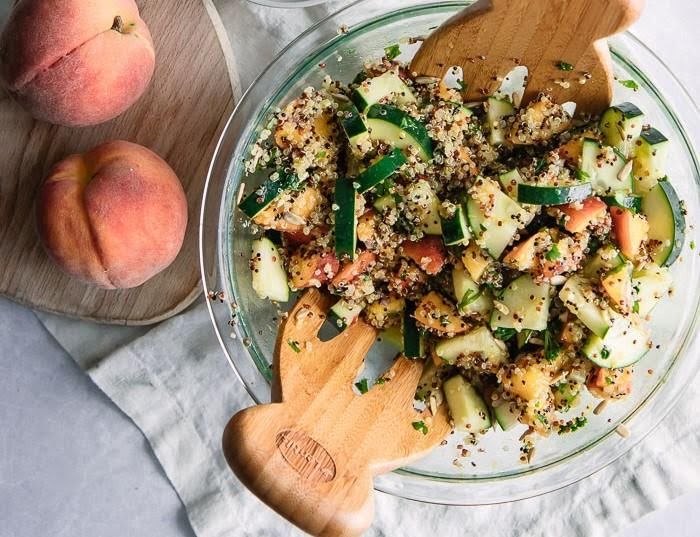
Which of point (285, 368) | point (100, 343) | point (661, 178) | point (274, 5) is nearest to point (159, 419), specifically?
point (100, 343)

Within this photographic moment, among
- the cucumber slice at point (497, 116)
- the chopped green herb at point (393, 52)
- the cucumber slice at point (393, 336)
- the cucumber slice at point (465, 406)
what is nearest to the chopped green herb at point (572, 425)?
the cucumber slice at point (465, 406)

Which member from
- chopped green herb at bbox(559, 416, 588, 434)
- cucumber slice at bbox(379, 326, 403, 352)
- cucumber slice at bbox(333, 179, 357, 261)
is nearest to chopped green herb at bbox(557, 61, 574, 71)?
cucumber slice at bbox(333, 179, 357, 261)

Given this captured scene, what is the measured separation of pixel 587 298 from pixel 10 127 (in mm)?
1313

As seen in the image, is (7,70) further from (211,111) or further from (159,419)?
(159,419)

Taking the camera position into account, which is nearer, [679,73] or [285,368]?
[285,368]

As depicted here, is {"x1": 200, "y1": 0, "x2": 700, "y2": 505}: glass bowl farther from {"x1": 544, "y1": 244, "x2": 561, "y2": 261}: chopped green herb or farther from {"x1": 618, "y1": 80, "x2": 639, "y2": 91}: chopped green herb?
{"x1": 544, "y1": 244, "x2": 561, "y2": 261}: chopped green herb

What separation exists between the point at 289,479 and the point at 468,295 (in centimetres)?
48

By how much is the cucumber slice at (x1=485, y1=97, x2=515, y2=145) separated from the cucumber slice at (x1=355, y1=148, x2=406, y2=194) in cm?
21

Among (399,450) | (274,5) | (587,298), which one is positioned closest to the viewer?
(587,298)

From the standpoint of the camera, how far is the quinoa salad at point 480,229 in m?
1.43

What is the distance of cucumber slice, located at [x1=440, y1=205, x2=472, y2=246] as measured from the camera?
141 cm

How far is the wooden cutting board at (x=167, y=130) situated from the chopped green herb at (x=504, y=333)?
27.5 inches

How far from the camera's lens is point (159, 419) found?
75.7 inches

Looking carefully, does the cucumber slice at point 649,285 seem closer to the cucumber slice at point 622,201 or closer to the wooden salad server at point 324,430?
the cucumber slice at point 622,201
